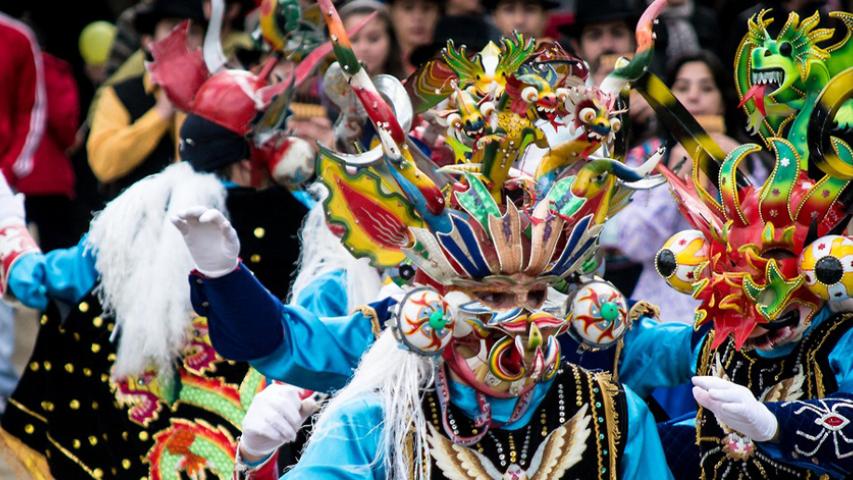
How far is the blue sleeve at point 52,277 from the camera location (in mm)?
5770

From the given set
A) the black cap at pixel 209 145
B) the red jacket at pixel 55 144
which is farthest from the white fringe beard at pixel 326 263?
the red jacket at pixel 55 144

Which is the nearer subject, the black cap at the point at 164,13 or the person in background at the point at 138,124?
the person in background at the point at 138,124

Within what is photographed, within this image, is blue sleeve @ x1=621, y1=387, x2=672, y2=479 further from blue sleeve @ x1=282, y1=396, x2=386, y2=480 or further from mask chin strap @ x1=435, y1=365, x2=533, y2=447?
blue sleeve @ x1=282, y1=396, x2=386, y2=480

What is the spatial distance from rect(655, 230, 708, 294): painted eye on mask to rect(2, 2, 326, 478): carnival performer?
1.55m

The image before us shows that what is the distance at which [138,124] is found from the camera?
24.5 feet

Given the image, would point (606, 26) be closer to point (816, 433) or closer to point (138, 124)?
point (138, 124)

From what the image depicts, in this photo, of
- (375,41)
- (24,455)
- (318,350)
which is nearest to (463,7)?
(375,41)

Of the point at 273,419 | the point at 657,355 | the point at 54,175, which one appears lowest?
the point at 54,175

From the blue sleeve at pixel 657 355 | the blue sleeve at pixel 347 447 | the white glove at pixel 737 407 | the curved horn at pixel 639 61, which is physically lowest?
the blue sleeve at pixel 657 355

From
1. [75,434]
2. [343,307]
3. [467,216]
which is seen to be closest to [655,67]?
[343,307]

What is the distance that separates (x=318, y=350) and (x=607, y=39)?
3.15 m

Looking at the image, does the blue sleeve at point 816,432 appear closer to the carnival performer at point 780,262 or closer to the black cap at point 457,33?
the carnival performer at point 780,262

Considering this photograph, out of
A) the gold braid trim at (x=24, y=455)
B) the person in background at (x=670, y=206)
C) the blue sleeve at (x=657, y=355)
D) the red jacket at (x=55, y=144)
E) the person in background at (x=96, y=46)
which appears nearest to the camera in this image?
the blue sleeve at (x=657, y=355)

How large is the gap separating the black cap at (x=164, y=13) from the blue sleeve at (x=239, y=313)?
137 inches
